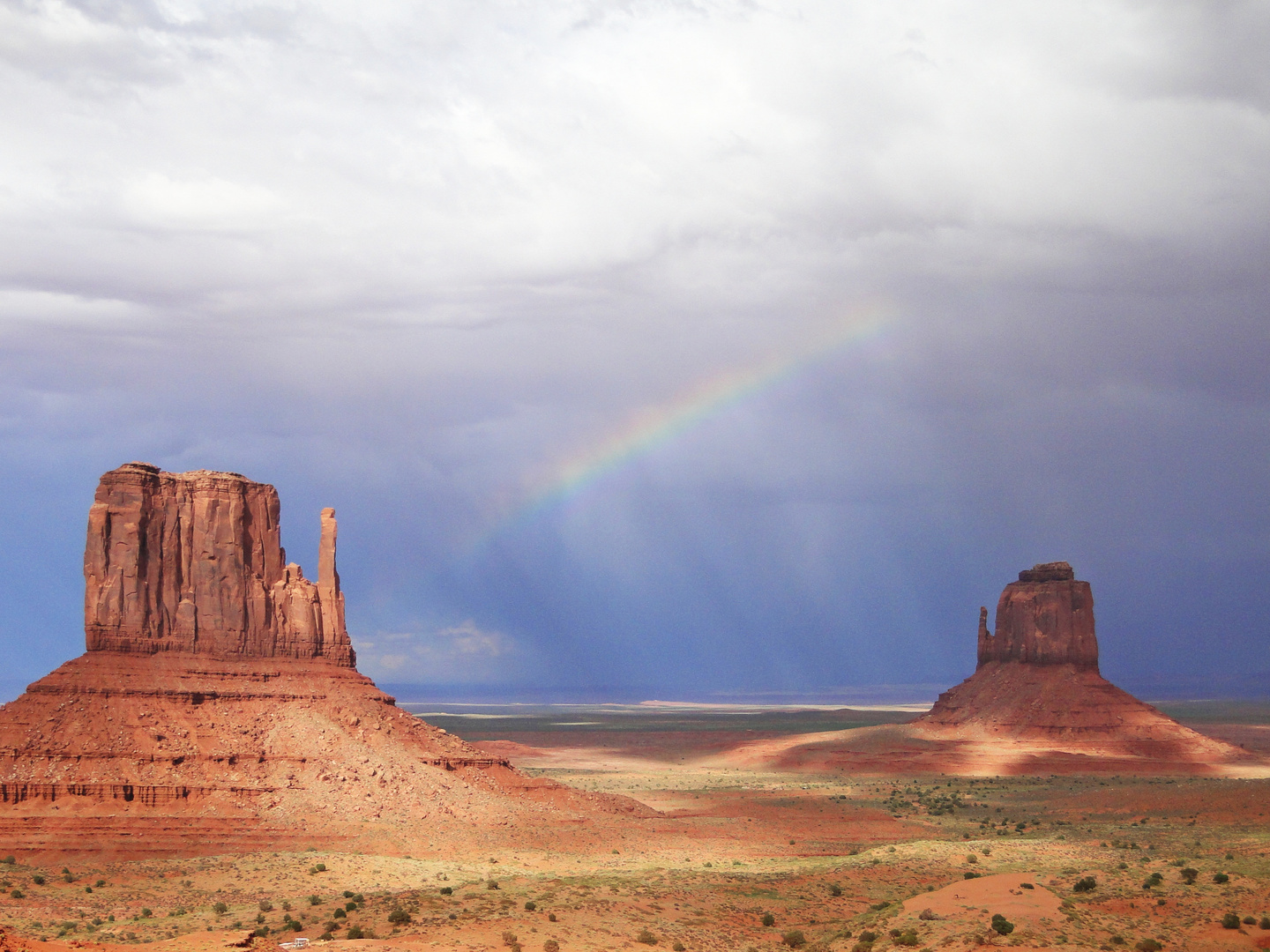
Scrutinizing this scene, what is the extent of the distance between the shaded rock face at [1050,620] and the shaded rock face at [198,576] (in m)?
95.5

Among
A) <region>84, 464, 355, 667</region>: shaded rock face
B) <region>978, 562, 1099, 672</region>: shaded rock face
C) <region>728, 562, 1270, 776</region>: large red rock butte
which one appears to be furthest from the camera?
<region>978, 562, 1099, 672</region>: shaded rock face

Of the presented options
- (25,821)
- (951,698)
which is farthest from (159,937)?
(951,698)

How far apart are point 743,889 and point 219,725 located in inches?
1158

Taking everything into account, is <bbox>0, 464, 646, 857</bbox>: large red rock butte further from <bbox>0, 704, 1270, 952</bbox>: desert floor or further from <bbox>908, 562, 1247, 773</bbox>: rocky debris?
<bbox>908, 562, 1247, 773</bbox>: rocky debris

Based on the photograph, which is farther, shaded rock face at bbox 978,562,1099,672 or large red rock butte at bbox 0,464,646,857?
shaded rock face at bbox 978,562,1099,672

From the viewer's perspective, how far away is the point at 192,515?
7244cm

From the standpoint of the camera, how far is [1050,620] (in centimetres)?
14788

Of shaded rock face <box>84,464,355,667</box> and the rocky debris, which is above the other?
shaded rock face <box>84,464,355,667</box>

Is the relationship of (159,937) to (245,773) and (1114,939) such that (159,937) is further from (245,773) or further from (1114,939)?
(1114,939)

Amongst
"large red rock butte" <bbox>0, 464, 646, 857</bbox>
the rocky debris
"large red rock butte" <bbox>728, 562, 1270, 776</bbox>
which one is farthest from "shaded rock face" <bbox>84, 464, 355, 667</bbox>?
the rocky debris

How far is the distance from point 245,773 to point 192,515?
14.8 m

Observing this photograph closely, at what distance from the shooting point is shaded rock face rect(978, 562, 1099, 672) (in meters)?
147

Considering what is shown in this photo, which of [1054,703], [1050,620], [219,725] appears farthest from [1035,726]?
[219,725]

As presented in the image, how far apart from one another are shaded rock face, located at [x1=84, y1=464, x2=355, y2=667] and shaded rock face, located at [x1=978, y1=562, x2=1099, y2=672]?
313ft
